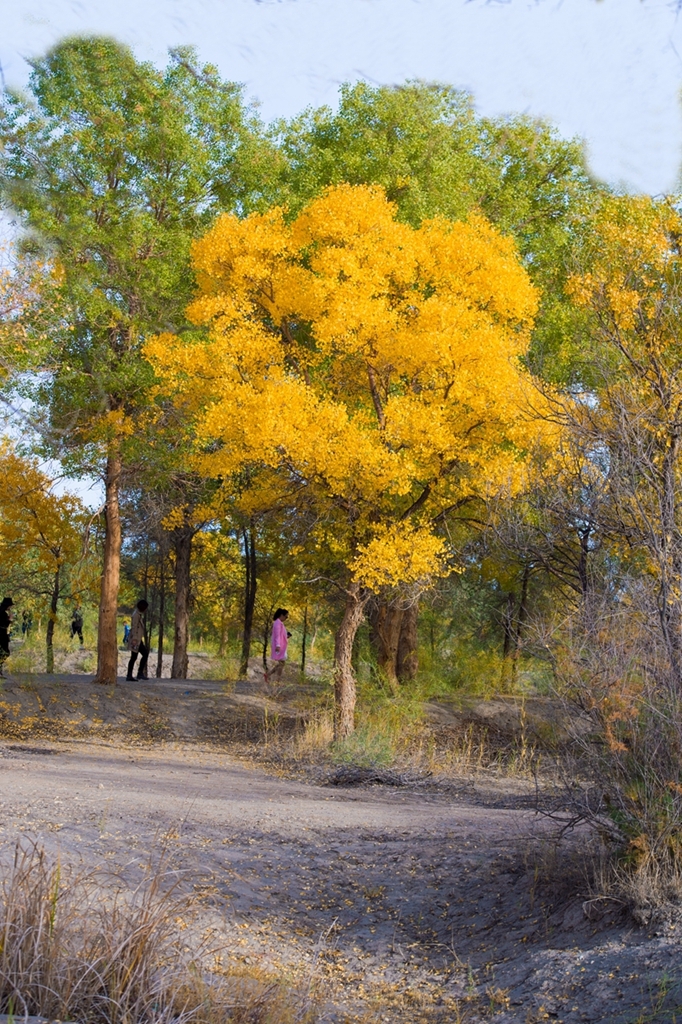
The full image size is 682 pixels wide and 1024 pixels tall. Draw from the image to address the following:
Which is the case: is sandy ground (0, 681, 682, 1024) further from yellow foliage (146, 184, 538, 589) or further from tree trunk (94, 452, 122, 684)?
tree trunk (94, 452, 122, 684)

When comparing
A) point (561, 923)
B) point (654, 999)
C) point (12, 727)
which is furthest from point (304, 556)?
point (654, 999)

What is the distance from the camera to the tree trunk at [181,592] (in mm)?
24734

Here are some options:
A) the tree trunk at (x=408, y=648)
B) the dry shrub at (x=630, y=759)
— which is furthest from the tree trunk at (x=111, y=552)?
the dry shrub at (x=630, y=759)

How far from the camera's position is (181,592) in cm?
2461

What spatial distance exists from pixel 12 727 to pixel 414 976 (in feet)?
37.4

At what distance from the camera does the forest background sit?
39.0 ft

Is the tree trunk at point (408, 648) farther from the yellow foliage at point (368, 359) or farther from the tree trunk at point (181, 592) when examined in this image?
the yellow foliage at point (368, 359)

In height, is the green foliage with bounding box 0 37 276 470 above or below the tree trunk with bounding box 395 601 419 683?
above

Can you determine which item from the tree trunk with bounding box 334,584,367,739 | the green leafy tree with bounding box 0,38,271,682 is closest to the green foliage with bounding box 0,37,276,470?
the green leafy tree with bounding box 0,38,271,682

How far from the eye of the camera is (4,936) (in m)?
4.33

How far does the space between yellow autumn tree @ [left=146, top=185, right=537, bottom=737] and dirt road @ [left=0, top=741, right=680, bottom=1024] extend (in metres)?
4.58

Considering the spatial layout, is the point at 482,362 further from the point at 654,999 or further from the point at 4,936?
the point at 4,936

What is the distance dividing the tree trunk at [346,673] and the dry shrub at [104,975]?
36.2 feet

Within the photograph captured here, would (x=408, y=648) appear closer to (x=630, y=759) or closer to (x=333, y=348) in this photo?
(x=333, y=348)
